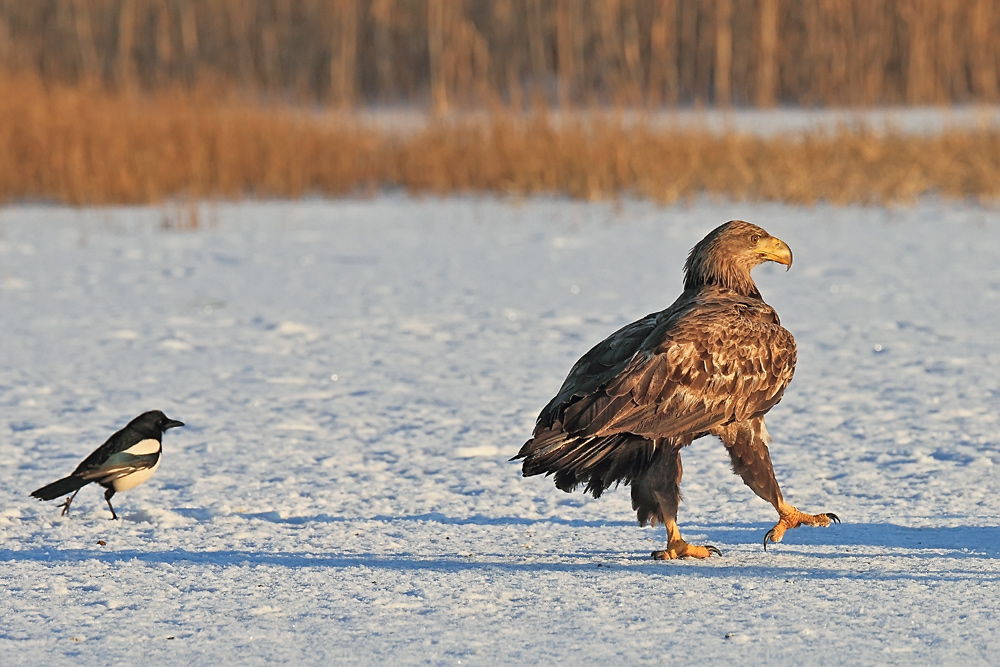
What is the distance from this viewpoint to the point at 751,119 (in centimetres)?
2216

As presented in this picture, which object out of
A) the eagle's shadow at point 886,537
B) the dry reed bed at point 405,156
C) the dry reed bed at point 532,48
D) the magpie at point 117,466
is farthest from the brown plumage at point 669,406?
the dry reed bed at point 532,48

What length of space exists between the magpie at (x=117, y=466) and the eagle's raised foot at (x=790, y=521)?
2.29 metres

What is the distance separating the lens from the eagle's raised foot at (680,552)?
4.67 metres

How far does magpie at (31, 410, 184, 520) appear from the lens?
5262mm

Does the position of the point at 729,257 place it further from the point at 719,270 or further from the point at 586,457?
the point at 586,457

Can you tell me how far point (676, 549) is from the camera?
4.67 meters

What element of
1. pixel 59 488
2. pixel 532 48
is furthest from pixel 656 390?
pixel 532 48

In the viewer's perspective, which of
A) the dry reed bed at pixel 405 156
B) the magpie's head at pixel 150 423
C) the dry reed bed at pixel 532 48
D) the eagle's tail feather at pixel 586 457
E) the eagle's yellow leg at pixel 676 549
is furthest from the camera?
the dry reed bed at pixel 532 48

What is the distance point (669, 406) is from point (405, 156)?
1258 cm

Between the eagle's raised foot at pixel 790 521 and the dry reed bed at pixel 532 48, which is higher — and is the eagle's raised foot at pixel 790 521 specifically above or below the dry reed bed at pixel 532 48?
below

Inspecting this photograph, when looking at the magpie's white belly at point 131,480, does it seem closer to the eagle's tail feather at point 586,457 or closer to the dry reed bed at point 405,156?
the eagle's tail feather at point 586,457

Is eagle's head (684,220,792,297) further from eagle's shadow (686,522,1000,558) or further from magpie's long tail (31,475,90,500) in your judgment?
Answer: magpie's long tail (31,475,90,500)

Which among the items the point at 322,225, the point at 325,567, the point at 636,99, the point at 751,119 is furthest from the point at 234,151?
the point at 325,567

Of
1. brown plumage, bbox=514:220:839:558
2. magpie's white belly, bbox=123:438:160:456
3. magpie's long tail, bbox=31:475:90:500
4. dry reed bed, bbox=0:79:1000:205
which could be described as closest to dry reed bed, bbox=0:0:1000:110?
dry reed bed, bbox=0:79:1000:205
